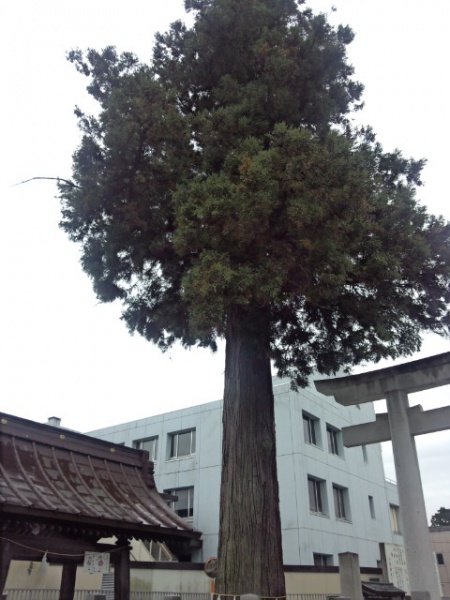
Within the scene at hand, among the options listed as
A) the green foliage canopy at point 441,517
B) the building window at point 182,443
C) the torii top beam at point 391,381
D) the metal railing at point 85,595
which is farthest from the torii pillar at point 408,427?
the green foliage canopy at point 441,517

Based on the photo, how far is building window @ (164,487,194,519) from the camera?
2114 centimetres

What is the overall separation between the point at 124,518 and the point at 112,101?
6.32 metres

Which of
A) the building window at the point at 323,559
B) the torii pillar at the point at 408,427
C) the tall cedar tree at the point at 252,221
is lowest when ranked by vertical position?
the building window at the point at 323,559

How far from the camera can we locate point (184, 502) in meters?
21.5

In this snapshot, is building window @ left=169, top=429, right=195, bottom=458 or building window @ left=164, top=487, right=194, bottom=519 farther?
building window @ left=169, top=429, right=195, bottom=458

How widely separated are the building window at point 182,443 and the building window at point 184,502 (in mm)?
1492

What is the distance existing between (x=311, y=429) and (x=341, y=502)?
363 cm

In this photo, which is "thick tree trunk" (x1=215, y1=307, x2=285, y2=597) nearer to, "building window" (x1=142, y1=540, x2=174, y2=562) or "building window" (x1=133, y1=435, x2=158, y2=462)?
→ "building window" (x1=142, y1=540, x2=174, y2=562)

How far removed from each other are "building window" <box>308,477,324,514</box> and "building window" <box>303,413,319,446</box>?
1524 millimetres

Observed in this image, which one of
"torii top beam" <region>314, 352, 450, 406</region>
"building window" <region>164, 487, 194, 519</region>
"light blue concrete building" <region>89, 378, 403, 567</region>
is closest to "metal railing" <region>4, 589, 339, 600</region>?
"torii top beam" <region>314, 352, 450, 406</region>

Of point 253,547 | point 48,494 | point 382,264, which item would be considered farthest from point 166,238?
point 253,547

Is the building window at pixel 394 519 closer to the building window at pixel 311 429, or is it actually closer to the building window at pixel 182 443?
the building window at pixel 311 429

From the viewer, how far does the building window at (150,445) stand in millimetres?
22906

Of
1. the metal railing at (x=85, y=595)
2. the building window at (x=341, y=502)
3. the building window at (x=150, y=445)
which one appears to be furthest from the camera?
the building window at (x=150, y=445)
